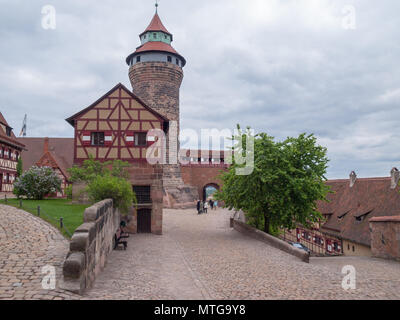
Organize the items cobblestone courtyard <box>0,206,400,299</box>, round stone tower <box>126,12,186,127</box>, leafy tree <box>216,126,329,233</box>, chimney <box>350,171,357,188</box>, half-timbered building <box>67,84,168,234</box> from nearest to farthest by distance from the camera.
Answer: cobblestone courtyard <box>0,206,400,299</box> → leafy tree <box>216,126,329,233</box> → half-timbered building <box>67,84,168,234</box> → chimney <box>350,171,357,188</box> → round stone tower <box>126,12,186,127</box>

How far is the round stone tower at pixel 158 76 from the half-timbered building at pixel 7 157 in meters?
13.0

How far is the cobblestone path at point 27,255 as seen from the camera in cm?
579

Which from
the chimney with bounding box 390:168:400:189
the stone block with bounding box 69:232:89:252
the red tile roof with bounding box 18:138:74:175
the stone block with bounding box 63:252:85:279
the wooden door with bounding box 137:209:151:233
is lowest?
the wooden door with bounding box 137:209:151:233

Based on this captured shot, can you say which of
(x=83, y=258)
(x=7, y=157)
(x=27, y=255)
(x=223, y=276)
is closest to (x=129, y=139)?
(x=223, y=276)

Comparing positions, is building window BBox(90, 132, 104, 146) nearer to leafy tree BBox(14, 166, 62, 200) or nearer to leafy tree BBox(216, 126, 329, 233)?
leafy tree BBox(14, 166, 62, 200)

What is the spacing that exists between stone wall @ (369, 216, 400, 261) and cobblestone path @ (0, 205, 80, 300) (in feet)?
48.5

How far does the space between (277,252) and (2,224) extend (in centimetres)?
1058

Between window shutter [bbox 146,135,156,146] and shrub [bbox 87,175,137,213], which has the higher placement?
window shutter [bbox 146,135,156,146]

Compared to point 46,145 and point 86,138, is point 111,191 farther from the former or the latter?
point 46,145

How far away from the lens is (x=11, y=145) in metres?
29.1

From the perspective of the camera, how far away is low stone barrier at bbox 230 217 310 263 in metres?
13.7

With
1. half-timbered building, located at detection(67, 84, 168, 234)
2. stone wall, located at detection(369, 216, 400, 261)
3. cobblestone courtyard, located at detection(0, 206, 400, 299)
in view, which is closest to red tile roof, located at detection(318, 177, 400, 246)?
stone wall, located at detection(369, 216, 400, 261)

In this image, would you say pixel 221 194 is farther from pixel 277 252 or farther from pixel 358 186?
pixel 358 186
